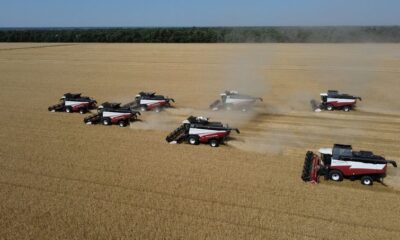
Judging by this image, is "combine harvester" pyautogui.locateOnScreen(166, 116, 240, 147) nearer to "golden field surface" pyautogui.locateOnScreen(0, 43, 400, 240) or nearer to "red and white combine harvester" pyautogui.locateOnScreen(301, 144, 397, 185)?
"golden field surface" pyautogui.locateOnScreen(0, 43, 400, 240)

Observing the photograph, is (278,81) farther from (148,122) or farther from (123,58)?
(123,58)

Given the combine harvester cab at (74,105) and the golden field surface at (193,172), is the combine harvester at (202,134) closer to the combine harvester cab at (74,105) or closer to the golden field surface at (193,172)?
the golden field surface at (193,172)

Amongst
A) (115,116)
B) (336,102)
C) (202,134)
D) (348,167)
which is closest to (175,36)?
(336,102)

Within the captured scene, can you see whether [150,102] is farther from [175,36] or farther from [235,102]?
[175,36]

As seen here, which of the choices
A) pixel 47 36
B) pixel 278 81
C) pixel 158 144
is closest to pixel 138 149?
pixel 158 144

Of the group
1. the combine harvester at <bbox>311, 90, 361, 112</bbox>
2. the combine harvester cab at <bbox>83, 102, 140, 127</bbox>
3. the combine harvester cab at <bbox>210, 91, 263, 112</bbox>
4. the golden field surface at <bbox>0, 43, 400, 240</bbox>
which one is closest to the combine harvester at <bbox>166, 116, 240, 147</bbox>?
the golden field surface at <bbox>0, 43, 400, 240</bbox>

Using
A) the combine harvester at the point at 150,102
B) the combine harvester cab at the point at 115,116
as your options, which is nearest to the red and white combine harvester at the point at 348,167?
the combine harvester cab at the point at 115,116

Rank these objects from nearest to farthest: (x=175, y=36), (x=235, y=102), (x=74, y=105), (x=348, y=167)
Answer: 1. (x=348, y=167)
2. (x=235, y=102)
3. (x=74, y=105)
4. (x=175, y=36)
